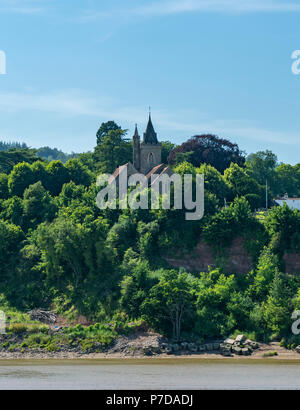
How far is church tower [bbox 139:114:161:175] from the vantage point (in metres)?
72.4

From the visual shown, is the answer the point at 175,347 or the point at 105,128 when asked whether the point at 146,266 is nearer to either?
the point at 175,347

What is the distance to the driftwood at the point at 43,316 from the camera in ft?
173

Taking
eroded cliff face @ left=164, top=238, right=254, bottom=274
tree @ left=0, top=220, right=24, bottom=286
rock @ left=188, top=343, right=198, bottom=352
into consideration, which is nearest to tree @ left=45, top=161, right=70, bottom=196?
tree @ left=0, top=220, right=24, bottom=286

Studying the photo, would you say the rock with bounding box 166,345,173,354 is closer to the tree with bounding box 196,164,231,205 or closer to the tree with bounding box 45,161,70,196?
the tree with bounding box 196,164,231,205

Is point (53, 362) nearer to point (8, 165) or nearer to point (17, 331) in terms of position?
point (17, 331)

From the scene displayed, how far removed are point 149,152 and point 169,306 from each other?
89.3ft

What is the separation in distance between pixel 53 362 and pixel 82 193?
2455 centimetres

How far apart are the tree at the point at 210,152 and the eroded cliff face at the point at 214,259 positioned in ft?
86.4

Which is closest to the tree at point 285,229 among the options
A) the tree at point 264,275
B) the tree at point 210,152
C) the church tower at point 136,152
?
the tree at point 264,275

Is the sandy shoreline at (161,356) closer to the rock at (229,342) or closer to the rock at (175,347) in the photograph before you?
the rock at (175,347)

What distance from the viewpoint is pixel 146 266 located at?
Answer: 2114 inches

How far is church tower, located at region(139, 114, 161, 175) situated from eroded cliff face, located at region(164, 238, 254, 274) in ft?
58.3

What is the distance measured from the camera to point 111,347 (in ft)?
159

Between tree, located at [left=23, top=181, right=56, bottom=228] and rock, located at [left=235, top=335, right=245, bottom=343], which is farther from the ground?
tree, located at [left=23, top=181, right=56, bottom=228]
